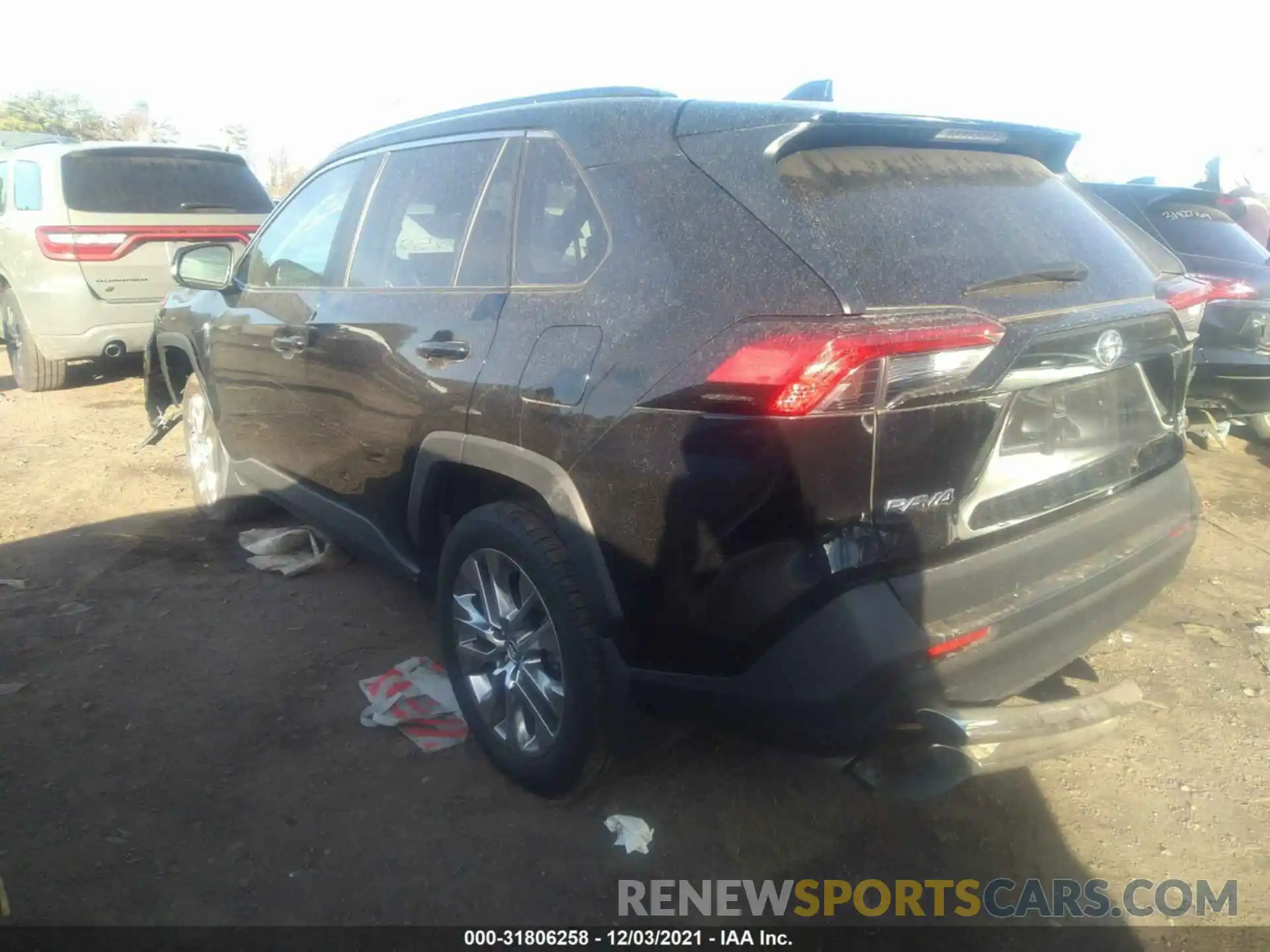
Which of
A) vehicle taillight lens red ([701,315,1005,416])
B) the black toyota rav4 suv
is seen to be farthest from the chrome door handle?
vehicle taillight lens red ([701,315,1005,416])

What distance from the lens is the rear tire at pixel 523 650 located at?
2344 millimetres

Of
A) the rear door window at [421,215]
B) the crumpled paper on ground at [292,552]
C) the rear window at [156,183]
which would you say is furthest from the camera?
the rear window at [156,183]

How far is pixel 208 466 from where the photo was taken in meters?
4.86

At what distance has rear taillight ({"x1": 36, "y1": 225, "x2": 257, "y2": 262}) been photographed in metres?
6.86

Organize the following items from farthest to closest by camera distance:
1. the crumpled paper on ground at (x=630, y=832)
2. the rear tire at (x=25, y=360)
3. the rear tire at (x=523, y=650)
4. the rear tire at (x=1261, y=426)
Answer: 1. the rear tire at (x=25, y=360)
2. the rear tire at (x=1261, y=426)
3. the crumpled paper on ground at (x=630, y=832)
4. the rear tire at (x=523, y=650)

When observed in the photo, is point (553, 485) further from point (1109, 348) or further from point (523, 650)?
point (1109, 348)

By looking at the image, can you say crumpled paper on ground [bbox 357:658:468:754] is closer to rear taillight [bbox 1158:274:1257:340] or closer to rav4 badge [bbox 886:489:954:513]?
rav4 badge [bbox 886:489:954:513]

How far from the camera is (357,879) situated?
95.6 inches

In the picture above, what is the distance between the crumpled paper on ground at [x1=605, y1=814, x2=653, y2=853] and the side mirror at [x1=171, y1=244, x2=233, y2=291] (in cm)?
301

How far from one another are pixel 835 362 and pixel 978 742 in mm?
870

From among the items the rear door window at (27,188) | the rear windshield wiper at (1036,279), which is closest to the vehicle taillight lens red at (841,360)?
the rear windshield wiper at (1036,279)

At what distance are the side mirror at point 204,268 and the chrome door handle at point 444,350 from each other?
1895 millimetres

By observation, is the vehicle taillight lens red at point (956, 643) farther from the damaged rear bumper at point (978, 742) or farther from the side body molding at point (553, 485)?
the side body molding at point (553, 485)

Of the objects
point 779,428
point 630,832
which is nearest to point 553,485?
point 779,428
